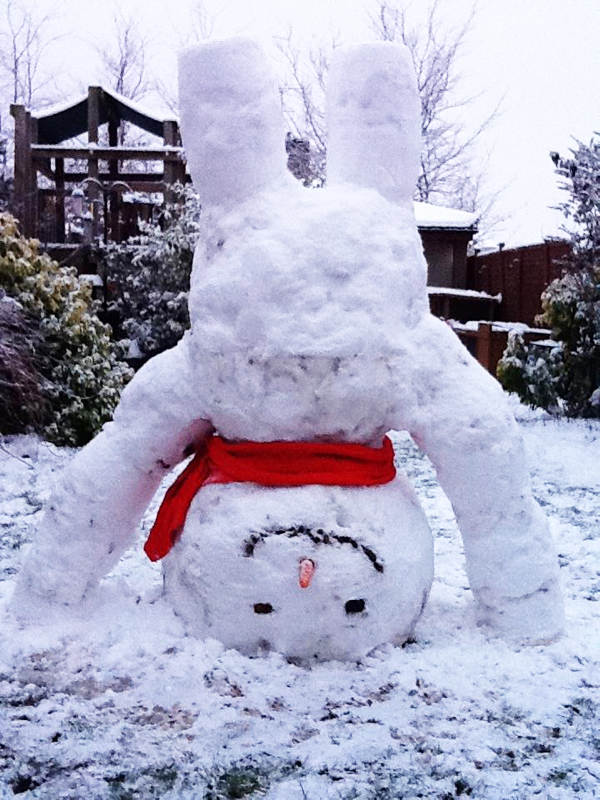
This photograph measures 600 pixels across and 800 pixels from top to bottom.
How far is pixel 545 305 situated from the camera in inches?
286

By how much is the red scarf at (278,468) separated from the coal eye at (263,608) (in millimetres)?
288

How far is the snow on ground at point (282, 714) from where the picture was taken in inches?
63.4

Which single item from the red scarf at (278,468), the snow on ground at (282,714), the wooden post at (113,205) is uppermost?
the wooden post at (113,205)

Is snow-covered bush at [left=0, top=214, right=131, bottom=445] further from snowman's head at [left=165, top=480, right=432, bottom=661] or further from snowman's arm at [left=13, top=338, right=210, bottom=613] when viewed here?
snowman's head at [left=165, top=480, right=432, bottom=661]

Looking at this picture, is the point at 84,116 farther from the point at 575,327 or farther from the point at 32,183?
the point at 575,327

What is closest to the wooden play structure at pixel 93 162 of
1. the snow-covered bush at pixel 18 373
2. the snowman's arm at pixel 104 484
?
the snow-covered bush at pixel 18 373

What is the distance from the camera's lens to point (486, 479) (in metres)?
2.07

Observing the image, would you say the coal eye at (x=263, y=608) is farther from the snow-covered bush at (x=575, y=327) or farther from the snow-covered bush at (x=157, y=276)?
the snow-covered bush at (x=157, y=276)

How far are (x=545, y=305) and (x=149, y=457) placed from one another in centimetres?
576

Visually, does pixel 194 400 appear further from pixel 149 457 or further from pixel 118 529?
pixel 118 529

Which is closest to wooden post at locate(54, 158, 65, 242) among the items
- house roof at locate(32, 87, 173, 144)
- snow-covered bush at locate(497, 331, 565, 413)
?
house roof at locate(32, 87, 173, 144)

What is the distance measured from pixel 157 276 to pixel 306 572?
24.5 ft

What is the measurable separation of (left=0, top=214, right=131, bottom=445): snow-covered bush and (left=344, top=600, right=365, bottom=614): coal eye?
12.9 feet

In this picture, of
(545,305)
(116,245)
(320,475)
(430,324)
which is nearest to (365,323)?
(430,324)
